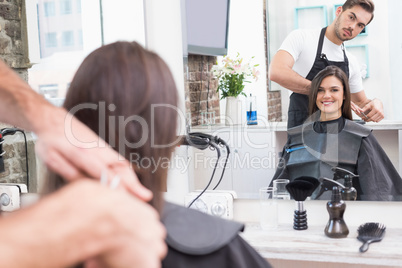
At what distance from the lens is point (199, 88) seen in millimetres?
2053

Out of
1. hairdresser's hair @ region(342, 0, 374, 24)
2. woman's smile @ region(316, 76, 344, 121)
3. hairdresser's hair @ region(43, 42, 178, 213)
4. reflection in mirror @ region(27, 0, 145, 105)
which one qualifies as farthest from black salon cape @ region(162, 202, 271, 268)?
reflection in mirror @ region(27, 0, 145, 105)

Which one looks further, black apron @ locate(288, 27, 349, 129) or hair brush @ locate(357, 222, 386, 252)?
black apron @ locate(288, 27, 349, 129)

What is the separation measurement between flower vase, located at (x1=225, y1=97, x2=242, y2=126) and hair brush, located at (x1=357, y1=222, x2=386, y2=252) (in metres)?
0.61

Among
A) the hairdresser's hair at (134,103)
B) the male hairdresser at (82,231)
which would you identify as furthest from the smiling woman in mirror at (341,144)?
the male hairdresser at (82,231)

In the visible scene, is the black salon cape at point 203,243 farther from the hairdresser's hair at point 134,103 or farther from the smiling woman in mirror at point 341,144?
the smiling woman in mirror at point 341,144

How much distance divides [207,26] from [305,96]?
509 millimetres

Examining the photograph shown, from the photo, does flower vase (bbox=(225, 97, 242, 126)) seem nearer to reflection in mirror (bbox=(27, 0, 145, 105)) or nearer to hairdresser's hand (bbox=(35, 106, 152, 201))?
reflection in mirror (bbox=(27, 0, 145, 105))

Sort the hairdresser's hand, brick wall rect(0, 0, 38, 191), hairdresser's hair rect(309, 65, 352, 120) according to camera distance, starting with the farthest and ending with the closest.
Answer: brick wall rect(0, 0, 38, 191) < hairdresser's hair rect(309, 65, 352, 120) < the hairdresser's hand

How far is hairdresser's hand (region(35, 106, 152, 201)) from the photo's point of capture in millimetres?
614

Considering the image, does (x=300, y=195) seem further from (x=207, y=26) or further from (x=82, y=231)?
(x=82, y=231)

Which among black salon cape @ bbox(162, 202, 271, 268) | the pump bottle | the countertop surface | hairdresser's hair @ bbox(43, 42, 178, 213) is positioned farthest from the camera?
the pump bottle

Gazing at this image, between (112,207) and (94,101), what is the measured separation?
428mm

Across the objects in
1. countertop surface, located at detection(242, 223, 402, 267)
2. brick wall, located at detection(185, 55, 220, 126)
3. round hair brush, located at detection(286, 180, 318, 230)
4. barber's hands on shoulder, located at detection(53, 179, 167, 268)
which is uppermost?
brick wall, located at detection(185, 55, 220, 126)

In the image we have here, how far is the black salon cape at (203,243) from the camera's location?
37.8 inches
